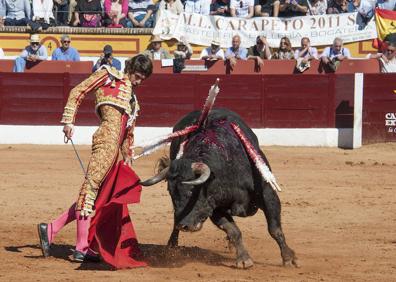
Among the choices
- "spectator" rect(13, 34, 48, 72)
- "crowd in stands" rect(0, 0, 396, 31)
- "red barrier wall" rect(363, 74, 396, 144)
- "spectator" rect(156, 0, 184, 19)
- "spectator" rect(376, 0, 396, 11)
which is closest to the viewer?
"red barrier wall" rect(363, 74, 396, 144)

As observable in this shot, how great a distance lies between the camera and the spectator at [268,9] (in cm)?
1465

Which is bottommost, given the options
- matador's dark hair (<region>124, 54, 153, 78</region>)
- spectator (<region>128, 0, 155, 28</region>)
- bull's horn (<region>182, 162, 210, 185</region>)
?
bull's horn (<region>182, 162, 210, 185</region>)

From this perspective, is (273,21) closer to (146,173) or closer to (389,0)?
(389,0)

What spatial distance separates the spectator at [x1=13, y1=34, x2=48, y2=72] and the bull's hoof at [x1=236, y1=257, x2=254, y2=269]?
8.46 metres

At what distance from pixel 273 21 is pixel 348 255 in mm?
8367

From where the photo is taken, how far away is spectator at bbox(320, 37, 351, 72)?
13938mm

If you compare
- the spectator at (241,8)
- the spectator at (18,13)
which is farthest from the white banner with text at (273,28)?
the spectator at (18,13)

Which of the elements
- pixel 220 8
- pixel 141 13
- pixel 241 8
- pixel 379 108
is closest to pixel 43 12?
pixel 141 13

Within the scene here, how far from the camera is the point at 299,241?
7.10 metres

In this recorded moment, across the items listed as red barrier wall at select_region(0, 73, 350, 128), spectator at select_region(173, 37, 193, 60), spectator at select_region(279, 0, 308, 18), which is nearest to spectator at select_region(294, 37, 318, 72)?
red barrier wall at select_region(0, 73, 350, 128)

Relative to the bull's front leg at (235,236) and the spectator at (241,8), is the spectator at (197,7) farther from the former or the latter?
the bull's front leg at (235,236)

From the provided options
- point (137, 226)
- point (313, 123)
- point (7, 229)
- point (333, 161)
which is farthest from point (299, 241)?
point (313, 123)

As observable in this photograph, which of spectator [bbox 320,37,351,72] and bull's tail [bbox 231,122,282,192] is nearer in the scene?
bull's tail [bbox 231,122,282,192]

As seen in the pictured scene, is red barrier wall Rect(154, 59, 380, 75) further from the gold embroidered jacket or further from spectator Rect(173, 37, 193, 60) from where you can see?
the gold embroidered jacket
